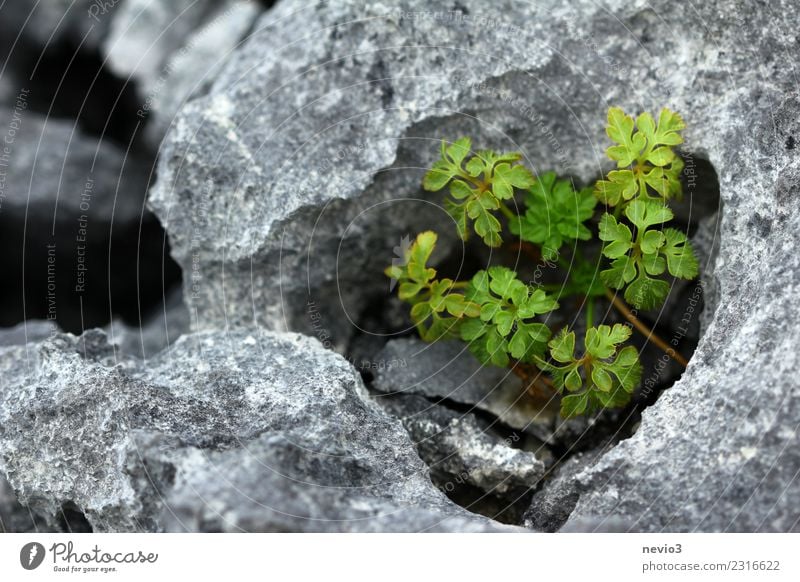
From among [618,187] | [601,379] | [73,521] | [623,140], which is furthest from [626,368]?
[73,521]

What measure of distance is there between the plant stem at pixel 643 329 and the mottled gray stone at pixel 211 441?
4.69 feet

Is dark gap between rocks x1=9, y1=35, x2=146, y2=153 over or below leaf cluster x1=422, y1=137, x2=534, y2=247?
over

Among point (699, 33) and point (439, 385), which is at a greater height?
point (699, 33)

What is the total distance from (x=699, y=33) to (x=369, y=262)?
2224 millimetres

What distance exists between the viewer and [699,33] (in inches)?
163

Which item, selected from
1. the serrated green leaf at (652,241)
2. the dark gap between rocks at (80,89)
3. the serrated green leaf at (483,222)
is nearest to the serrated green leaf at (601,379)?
the serrated green leaf at (652,241)

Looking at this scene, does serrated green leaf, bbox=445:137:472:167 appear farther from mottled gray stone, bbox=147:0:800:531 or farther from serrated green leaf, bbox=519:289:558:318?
serrated green leaf, bbox=519:289:558:318

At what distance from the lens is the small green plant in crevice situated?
3.75 m

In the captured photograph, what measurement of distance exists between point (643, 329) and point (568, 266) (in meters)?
0.53

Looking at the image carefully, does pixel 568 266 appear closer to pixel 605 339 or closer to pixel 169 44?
pixel 605 339

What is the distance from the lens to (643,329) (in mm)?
4211
